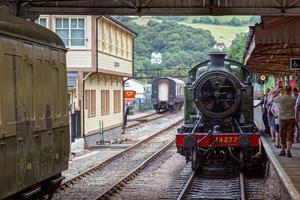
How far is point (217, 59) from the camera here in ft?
54.7

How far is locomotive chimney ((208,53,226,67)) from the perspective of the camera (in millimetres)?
16581

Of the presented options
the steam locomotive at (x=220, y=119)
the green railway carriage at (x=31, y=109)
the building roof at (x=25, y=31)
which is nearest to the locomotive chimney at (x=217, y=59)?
the steam locomotive at (x=220, y=119)

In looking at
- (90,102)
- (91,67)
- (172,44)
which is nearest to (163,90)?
(90,102)

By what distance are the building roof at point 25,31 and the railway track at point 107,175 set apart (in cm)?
392

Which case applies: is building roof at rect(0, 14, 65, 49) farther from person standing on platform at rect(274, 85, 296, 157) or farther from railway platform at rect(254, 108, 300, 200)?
person standing on platform at rect(274, 85, 296, 157)

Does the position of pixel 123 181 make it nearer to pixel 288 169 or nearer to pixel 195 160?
pixel 195 160

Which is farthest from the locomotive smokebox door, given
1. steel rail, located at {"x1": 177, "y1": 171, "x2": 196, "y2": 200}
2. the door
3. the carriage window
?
the door

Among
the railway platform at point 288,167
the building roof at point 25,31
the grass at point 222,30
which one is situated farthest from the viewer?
the grass at point 222,30

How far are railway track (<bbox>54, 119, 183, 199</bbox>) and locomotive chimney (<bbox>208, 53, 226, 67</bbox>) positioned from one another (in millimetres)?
3622

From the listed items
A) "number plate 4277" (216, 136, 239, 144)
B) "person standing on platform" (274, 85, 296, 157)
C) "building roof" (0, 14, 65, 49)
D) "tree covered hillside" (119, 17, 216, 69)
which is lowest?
"number plate 4277" (216, 136, 239, 144)

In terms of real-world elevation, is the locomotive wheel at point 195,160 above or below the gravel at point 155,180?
above

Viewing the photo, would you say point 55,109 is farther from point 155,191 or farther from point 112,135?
point 112,135

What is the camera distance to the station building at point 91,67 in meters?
28.8

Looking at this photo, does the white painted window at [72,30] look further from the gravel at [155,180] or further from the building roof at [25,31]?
the building roof at [25,31]
